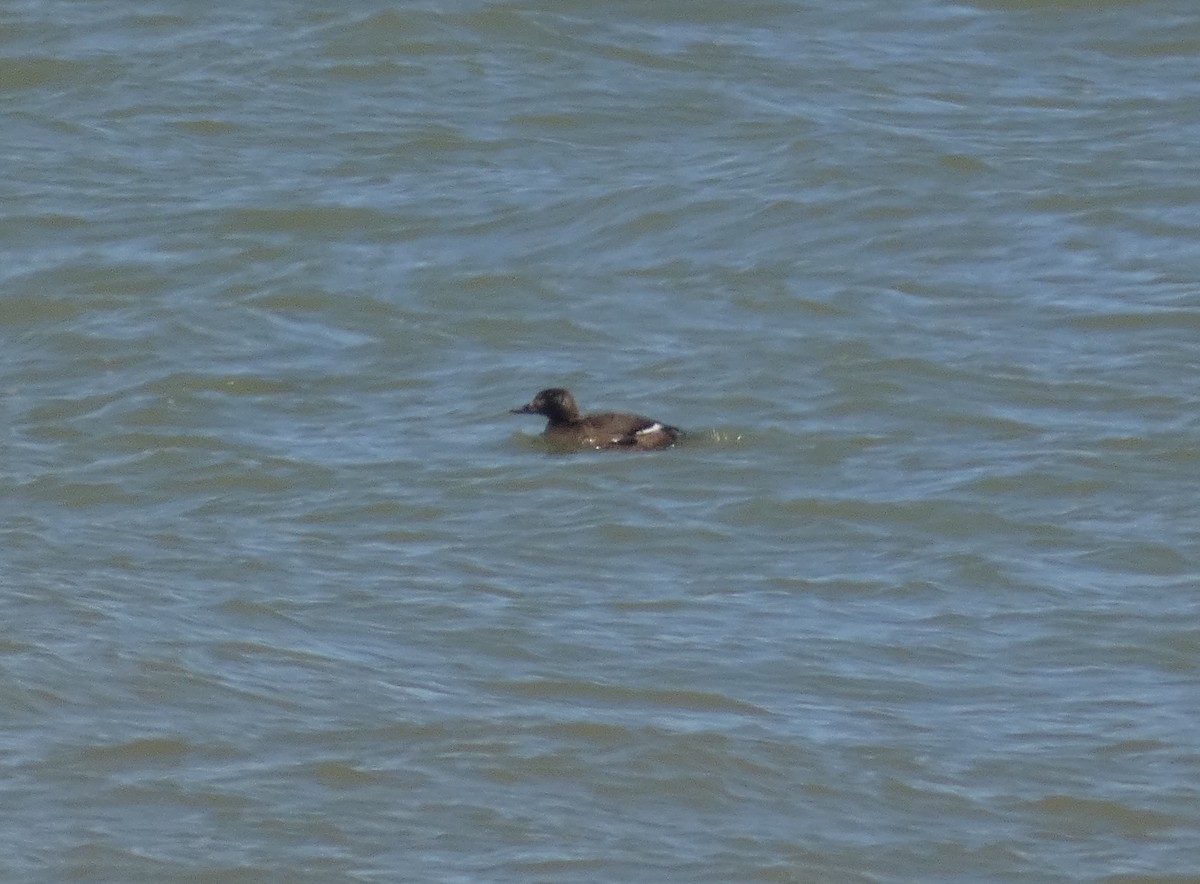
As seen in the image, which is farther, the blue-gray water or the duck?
the duck

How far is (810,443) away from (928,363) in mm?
1078

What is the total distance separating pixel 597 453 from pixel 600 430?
0.32 ft

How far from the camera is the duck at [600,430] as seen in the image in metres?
9.58

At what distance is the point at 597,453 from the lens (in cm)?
963

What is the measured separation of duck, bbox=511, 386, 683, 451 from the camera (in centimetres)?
958

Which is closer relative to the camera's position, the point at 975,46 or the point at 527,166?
the point at 527,166

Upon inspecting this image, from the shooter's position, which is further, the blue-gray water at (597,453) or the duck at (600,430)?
the duck at (600,430)

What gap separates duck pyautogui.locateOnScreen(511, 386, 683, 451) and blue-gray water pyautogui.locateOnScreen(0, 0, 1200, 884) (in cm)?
9

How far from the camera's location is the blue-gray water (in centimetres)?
586

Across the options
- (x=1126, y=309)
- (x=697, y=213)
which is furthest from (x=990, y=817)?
(x=697, y=213)

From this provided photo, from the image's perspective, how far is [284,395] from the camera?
1032 centimetres

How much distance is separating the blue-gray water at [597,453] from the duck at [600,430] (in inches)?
3.4

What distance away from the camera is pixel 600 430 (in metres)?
9.63

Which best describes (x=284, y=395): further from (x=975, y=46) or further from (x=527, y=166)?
(x=975, y=46)
